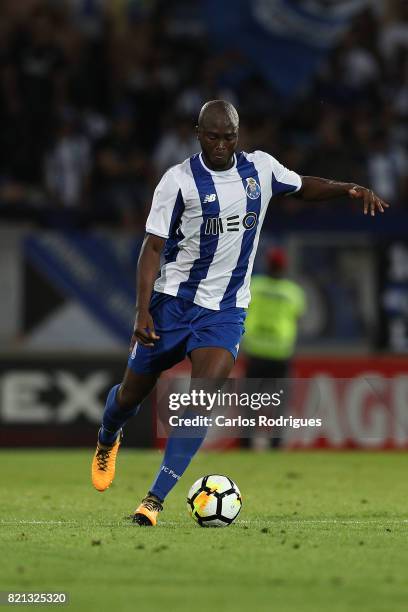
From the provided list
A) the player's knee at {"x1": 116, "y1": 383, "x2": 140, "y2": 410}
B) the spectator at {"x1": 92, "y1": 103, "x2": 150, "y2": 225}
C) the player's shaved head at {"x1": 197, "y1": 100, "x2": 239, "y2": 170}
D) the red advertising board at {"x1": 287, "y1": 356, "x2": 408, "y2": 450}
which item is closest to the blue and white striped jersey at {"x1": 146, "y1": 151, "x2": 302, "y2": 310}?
the player's shaved head at {"x1": 197, "y1": 100, "x2": 239, "y2": 170}

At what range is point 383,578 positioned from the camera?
18.6ft

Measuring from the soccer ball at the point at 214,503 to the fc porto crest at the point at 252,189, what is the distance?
1583 mm

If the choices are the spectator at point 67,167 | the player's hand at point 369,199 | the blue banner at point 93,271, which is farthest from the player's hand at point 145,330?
the spectator at point 67,167

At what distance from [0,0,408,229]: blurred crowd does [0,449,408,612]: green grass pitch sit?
5.11 meters

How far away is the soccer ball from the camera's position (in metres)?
7.36

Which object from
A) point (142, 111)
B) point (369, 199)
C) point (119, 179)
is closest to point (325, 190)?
point (369, 199)

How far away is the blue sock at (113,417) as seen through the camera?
26.0 feet

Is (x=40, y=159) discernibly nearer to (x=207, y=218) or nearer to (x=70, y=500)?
(x=70, y=500)

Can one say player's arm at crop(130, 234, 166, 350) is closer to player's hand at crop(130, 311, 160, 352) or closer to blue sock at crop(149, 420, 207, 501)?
player's hand at crop(130, 311, 160, 352)

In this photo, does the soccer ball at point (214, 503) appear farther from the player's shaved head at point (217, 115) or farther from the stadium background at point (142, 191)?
the stadium background at point (142, 191)

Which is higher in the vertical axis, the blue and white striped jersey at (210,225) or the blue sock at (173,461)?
the blue and white striped jersey at (210,225)

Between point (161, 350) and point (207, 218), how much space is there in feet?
2.52

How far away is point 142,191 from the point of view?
15.3 m

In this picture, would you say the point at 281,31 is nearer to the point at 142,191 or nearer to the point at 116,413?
the point at 142,191
